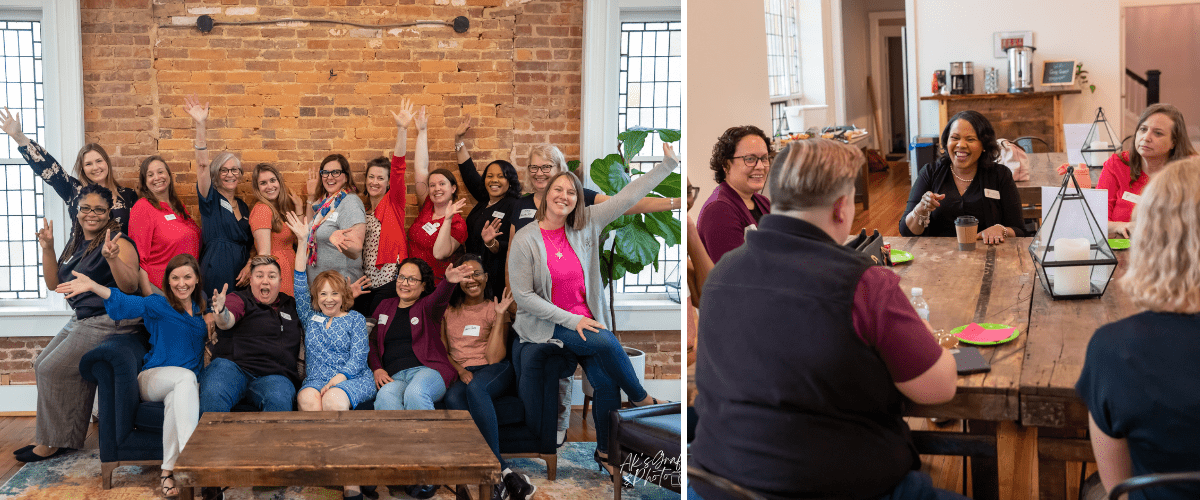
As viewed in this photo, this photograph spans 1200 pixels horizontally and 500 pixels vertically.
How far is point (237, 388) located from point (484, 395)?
1062 mm

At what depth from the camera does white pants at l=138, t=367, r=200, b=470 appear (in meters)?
3.38

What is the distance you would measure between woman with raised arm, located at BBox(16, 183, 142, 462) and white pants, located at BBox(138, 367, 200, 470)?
352 mm

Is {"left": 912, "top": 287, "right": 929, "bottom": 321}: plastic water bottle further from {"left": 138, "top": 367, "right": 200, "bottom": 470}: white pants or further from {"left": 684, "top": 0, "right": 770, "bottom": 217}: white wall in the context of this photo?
{"left": 138, "top": 367, "right": 200, "bottom": 470}: white pants

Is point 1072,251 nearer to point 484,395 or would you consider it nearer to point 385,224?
point 484,395

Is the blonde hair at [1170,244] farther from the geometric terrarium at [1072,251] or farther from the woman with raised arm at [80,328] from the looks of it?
the woman with raised arm at [80,328]

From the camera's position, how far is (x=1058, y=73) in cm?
852

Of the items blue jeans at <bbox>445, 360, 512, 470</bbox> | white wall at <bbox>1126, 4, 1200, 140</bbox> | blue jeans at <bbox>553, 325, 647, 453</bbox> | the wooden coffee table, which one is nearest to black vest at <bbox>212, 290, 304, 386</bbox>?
the wooden coffee table

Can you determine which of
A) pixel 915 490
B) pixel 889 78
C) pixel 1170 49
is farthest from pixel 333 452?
pixel 1170 49

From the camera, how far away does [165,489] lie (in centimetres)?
336

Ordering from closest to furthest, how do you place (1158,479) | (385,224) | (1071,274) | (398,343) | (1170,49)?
(1158,479) < (1071,274) < (398,343) < (385,224) < (1170,49)

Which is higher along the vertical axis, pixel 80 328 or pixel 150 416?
pixel 80 328

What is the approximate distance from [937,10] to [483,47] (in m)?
6.12

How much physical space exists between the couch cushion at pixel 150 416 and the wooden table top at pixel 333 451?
21.3 inches

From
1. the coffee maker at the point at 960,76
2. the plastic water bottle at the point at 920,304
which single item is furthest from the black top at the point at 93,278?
the coffee maker at the point at 960,76
